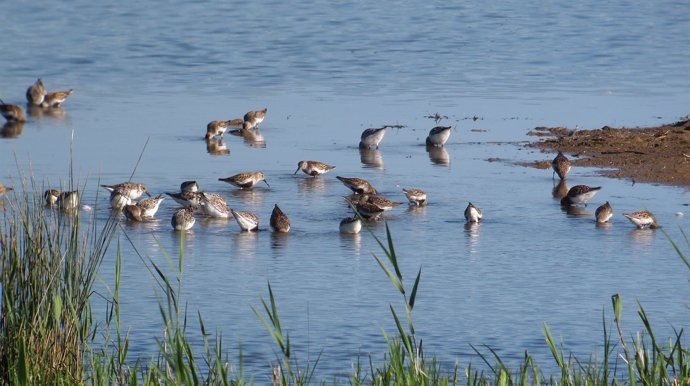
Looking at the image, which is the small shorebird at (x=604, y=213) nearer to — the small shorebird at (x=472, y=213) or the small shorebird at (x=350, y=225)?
the small shorebird at (x=472, y=213)

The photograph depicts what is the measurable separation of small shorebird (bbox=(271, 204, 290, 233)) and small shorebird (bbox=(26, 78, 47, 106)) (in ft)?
32.3

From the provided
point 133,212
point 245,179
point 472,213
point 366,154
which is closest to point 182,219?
point 133,212

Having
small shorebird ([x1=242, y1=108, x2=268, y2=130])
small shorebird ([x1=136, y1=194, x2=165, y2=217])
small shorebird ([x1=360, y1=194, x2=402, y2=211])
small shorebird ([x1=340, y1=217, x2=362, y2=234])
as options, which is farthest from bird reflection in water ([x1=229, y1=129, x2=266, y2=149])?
small shorebird ([x1=340, y1=217, x2=362, y2=234])

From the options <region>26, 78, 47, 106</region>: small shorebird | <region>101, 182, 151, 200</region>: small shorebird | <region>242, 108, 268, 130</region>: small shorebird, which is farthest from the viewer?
<region>26, 78, 47, 106</region>: small shorebird

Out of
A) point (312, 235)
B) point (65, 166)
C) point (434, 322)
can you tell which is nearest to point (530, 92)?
point (65, 166)

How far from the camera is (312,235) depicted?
1293 centimetres

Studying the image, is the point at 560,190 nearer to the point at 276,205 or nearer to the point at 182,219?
the point at 276,205

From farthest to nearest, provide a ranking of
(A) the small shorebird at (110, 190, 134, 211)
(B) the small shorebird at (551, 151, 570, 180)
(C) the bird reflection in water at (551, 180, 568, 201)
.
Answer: (B) the small shorebird at (551, 151, 570, 180) < (C) the bird reflection in water at (551, 180, 568, 201) < (A) the small shorebird at (110, 190, 134, 211)

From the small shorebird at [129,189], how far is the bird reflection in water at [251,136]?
437 centimetres

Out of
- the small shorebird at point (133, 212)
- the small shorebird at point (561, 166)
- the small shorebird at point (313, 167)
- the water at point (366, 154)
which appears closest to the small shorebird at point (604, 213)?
the water at point (366, 154)

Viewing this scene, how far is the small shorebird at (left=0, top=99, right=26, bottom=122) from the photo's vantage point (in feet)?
64.5

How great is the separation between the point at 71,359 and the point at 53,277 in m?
0.50

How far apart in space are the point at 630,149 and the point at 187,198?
20.4ft

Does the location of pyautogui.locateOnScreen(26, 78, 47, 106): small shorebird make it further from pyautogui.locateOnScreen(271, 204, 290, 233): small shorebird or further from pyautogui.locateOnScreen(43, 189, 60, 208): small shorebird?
pyautogui.locateOnScreen(271, 204, 290, 233): small shorebird
